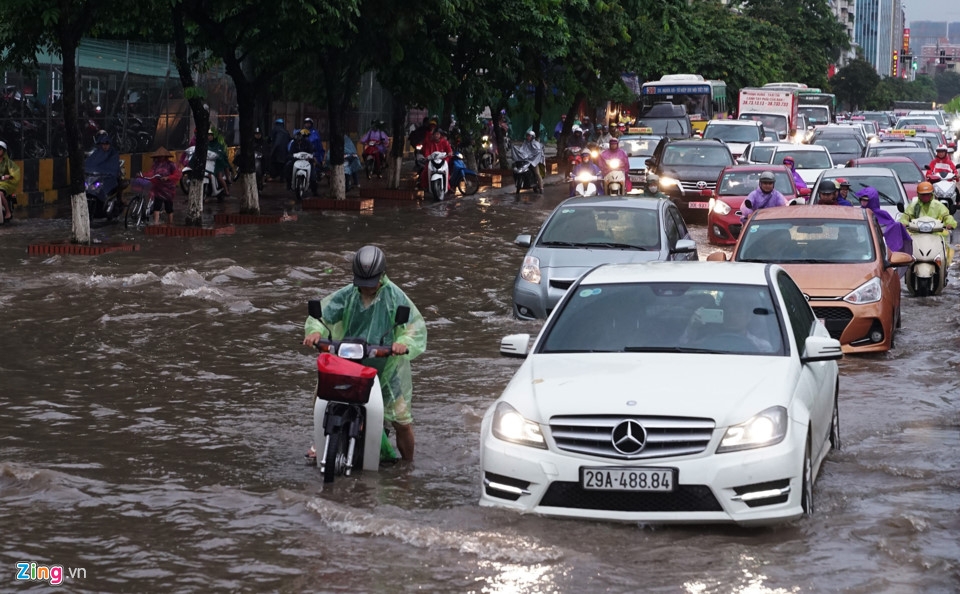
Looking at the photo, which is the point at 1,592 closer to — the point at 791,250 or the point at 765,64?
the point at 791,250

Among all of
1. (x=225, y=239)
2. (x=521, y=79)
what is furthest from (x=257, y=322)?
(x=521, y=79)

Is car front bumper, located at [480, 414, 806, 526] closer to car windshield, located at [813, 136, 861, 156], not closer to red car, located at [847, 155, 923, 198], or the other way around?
red car, located at [847, 155, 923, 198]

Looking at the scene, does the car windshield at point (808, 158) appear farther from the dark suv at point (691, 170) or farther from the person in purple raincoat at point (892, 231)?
the person in purple raincoat at point (892, 231)

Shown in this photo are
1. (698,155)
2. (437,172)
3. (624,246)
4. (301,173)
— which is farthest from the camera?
(437,172)

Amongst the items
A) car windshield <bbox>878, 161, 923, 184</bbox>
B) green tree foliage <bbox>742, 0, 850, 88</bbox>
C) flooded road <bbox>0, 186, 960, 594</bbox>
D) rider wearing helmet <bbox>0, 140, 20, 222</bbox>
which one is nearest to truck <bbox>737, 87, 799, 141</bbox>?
car windshield <bbox>878, 161, 923, 184</bbox>

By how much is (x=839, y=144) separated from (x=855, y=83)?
10737cm

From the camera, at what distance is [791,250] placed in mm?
14578

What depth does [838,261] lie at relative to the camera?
14.3 m

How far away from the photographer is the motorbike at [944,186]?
2628cm

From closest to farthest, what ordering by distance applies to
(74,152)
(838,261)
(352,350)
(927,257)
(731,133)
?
(352,350) → (838,261) → (927,257) → (74,152) → (731,133)

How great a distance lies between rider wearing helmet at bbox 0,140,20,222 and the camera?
23.2 m

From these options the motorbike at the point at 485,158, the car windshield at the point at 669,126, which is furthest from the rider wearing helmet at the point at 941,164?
the motorbike at the point at 485,158

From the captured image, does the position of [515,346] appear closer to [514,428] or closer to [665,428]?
[514,428]

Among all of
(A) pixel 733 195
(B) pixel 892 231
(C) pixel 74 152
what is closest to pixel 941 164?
(A) pixel 733 195
